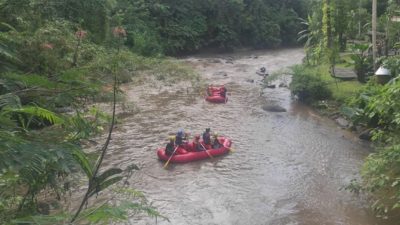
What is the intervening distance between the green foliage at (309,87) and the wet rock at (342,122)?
2.18 meters

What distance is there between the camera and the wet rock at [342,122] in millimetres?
15302

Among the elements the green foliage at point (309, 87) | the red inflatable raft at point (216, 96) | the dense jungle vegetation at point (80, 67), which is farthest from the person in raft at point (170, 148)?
the green foliage at point (309, 87)

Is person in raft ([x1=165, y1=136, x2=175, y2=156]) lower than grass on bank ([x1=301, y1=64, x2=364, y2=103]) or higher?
lower

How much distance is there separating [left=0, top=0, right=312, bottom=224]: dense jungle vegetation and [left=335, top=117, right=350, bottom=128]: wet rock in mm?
7299

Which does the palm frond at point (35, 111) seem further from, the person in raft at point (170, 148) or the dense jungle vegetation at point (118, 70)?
the person in raft at point (170, 148)

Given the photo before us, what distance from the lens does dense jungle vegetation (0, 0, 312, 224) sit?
2.60 metres

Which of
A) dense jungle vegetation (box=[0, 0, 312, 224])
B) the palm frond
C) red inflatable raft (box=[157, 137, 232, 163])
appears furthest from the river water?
the palm frond

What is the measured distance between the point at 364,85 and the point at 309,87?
2.68 metres

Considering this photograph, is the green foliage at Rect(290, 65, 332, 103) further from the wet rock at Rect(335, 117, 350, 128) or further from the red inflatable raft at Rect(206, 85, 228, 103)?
the red inflatable raft at Rect(206, 85, 228, 103)

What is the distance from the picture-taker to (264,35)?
122ft

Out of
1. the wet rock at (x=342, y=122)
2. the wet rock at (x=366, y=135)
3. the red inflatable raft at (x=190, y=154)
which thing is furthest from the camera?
the wet rock at (x=342, y=122)

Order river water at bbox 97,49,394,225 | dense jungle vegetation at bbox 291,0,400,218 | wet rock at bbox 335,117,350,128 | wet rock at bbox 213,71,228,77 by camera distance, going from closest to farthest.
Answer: dense jungle vegetation at bbox 291,0,400,218 < river water at bbox 97,49,394,225 < wet rock at bbox 335,117,350,128 < wet rock at bbox 213,71,228,77

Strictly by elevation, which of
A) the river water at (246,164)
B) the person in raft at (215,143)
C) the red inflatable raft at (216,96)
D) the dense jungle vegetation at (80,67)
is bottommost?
the river water at (246,164)

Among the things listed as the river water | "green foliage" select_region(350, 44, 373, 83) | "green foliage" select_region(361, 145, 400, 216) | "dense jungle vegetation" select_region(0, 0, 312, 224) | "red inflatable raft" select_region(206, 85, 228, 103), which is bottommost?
the river water
